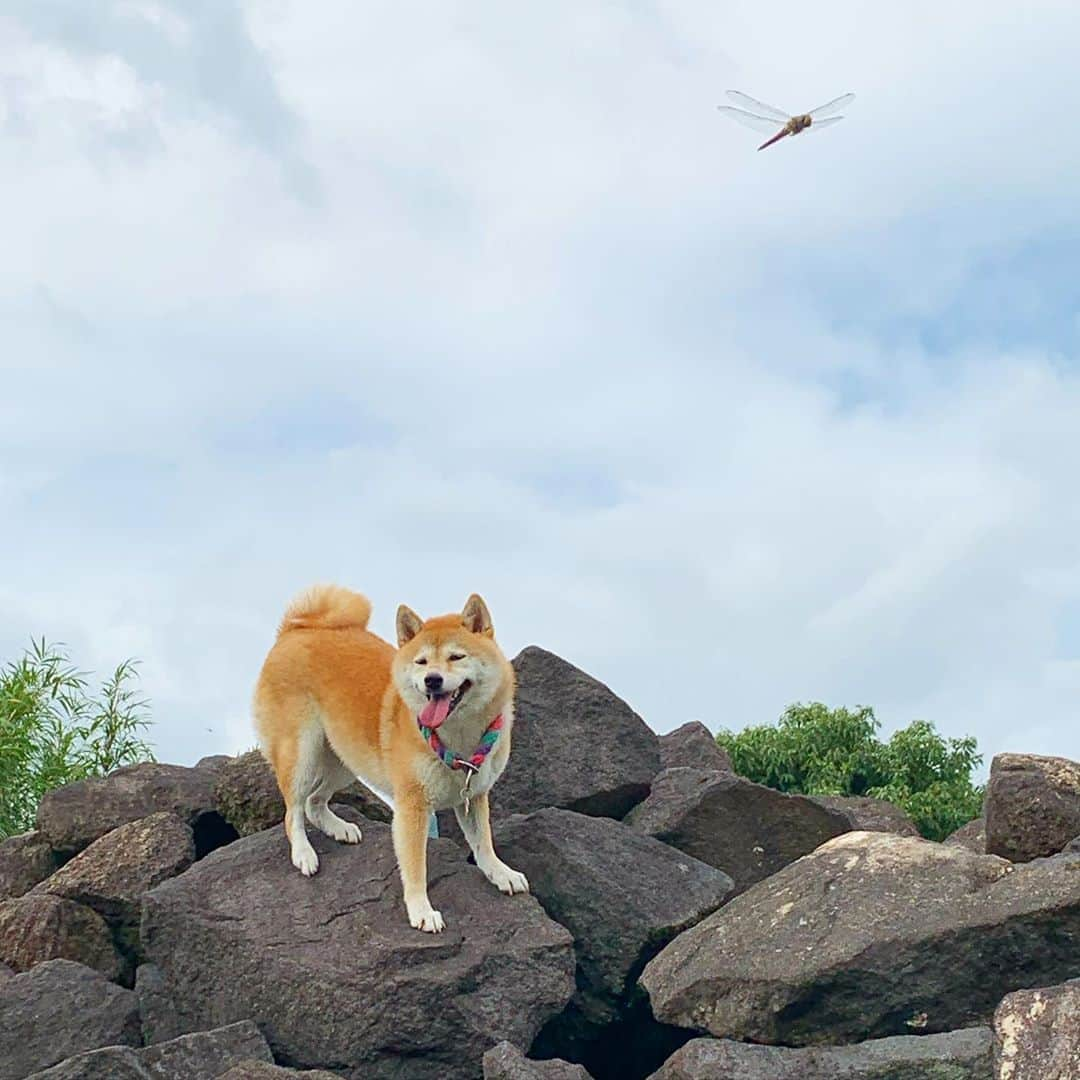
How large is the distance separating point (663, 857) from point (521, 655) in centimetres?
250

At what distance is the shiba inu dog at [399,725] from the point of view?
10.2 meters

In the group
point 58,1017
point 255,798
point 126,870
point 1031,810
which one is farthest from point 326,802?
point 1031,810

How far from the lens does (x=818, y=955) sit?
930cm

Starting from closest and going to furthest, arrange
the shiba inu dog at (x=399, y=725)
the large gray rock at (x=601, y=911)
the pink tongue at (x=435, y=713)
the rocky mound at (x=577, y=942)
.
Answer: the rocky mound at (x=577, y=942)
the pink tongue at (x=435, y=713)
the shiba inu dog at (x=399, y=725)
the large gray rock at (x=601, y=911)

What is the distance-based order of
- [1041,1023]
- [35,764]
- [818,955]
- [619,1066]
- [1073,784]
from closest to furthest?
[1041,1023]
[818,955]
[619,1066]
[1073,784]
[35,764]

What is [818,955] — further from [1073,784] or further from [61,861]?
[61,861]

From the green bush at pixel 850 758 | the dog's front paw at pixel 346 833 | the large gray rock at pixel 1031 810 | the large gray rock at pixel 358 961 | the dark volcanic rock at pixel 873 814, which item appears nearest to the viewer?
the large gray rock at pixel 358 961

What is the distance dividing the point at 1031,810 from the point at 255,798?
590 centimetres

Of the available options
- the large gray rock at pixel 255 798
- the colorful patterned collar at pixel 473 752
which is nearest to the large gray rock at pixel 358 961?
the colorful patterned collar at pixel 473 752

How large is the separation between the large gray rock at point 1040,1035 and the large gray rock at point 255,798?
19.6ft

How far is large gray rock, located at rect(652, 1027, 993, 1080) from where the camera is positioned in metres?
8.27

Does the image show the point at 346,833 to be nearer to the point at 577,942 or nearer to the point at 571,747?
the point at 577,942

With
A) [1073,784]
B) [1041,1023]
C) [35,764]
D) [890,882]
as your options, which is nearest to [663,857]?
[890,882]

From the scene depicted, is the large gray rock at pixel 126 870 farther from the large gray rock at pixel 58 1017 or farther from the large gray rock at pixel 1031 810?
the large gray rock at pixel 1031 810
